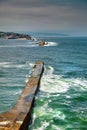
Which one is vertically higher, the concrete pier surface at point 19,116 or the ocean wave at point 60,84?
the concrete pier surface at point 19,116

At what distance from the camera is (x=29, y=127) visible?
787 inches

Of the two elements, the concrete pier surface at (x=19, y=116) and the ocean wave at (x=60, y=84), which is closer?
the concrete pier surface at (x=19, y=116)

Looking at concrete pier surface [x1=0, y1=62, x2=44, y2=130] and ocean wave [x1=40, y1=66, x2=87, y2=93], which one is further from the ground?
concrete pier surface [x1=0, y1=62, x2=44, y2=130]

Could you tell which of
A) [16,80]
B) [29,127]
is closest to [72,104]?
[29,127]

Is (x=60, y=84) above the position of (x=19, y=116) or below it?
below

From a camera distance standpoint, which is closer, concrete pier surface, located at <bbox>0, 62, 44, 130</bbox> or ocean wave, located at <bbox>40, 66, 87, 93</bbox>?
concrete pier surface, located at <bbox>0, 62, 44, 130</bbox>

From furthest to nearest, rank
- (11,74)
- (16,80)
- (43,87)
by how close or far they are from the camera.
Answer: (11,74), (16,80), (43,87)

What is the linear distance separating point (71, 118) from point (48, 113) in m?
1.85

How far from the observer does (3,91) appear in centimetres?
3033

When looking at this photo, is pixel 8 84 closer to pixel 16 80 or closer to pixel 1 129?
pixel 16 80

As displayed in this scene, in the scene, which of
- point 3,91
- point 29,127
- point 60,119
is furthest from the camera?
point 3,91

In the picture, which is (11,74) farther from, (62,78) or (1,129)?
(1,129)

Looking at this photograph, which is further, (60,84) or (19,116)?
(60,84)

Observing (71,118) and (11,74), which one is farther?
(11,74)
